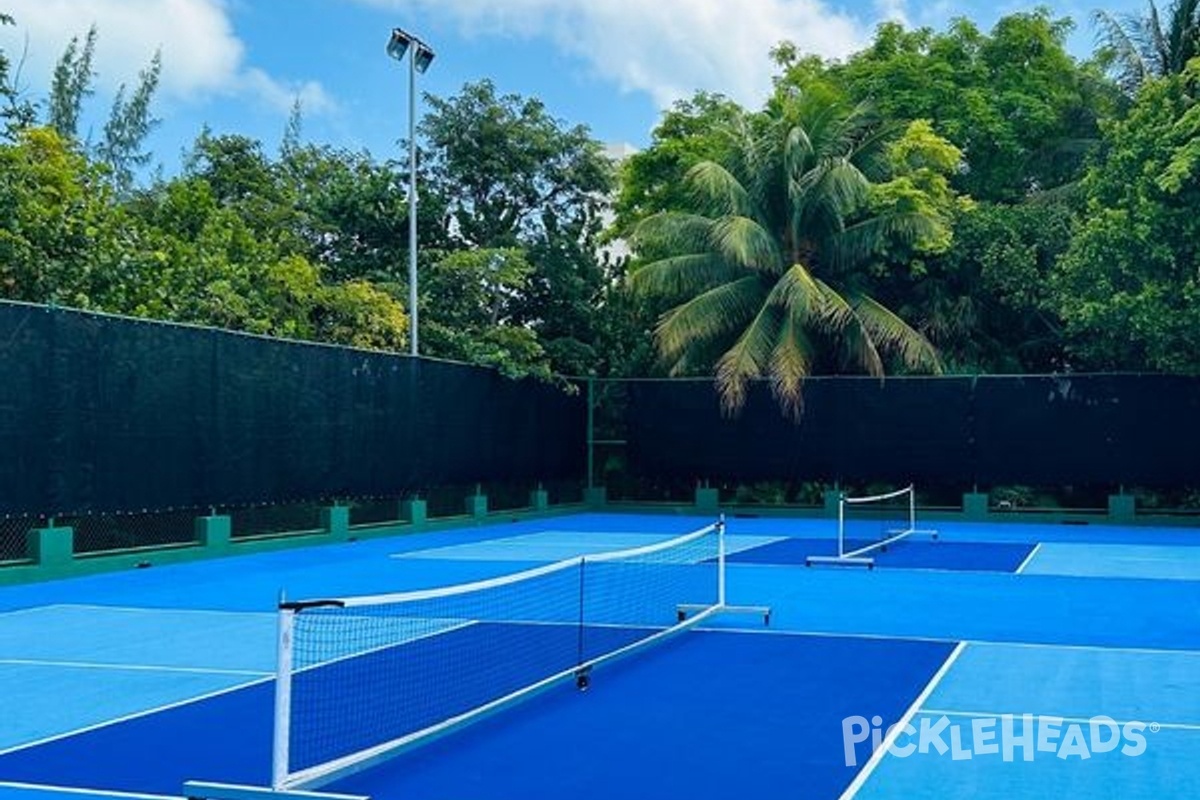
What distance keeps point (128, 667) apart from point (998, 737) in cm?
563

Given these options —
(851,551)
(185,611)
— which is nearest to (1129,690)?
(185,611)

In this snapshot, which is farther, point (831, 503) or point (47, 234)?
point (831, 503)

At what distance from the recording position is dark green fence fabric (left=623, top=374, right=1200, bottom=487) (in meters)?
25.1

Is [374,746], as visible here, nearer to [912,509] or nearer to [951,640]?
[951,640]

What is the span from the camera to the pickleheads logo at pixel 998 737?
6.71 m

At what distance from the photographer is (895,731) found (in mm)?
7156

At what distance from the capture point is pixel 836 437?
26938 mm

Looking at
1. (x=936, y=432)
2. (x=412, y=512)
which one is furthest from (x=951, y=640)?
(x=936, y=432)

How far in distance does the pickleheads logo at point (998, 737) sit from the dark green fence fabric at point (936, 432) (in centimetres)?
1891

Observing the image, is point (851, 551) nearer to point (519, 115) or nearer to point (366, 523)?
point (366, 523)

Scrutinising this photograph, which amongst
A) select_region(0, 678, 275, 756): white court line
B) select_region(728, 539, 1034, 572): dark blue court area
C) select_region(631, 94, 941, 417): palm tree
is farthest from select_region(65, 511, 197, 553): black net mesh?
select_region(631, 94, 941, 417): palm tree

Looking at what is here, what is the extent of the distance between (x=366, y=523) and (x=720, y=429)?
8597 millimetres

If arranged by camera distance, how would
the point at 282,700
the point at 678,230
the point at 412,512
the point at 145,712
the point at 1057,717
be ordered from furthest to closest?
Result: 1. the point at 678,230
2. the point at 412,512
3. the point at 145,712
4. the point at 1057,717
5. the point at 282,700

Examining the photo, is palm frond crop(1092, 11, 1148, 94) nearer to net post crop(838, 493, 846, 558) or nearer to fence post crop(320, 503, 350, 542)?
net post crop(838, 493, 846, 558)
